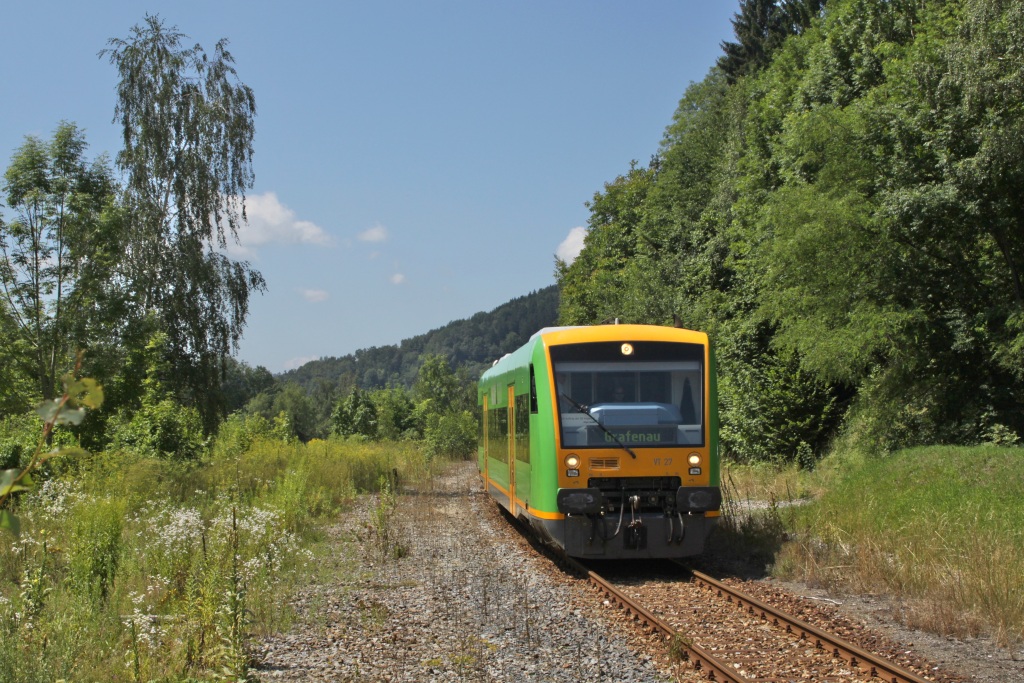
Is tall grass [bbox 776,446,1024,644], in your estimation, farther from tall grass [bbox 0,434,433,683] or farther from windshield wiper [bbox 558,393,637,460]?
tall grass [bbox 0,434,433,683]

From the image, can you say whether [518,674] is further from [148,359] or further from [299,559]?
[148,359]

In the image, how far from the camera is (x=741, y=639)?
25.5 feet

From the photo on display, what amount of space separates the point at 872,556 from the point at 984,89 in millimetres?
10827

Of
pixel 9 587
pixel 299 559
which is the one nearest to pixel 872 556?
pixel 299 559

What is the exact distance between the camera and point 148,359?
19672mm

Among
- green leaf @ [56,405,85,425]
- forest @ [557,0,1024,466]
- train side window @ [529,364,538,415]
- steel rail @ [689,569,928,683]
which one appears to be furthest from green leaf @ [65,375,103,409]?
forest @ [557,0,1024,466]

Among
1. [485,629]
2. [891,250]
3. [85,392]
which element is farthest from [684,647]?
[891,250]

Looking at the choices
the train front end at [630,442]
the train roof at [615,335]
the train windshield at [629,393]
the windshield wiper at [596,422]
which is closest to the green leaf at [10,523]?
the train front end at [630,442]

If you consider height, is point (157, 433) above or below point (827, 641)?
above

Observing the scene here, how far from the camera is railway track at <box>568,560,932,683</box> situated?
6656mm

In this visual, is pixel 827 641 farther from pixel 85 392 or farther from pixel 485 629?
pixel 85 392

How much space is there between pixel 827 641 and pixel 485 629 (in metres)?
2.97

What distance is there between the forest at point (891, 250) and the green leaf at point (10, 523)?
11.1 metres

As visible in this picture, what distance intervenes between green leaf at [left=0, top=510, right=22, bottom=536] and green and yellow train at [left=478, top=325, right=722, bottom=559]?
29.1 ft
